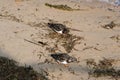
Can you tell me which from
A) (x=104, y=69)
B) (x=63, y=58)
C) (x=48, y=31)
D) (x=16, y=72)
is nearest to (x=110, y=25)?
(x=48, y=31)

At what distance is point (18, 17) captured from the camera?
403 inches

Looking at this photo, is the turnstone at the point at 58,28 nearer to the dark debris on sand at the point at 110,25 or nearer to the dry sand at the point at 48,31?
the dry sand at the point at 48,31

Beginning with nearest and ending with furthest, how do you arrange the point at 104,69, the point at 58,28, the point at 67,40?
the point at 104,69 → the point at 67,40 → the point at 58,28

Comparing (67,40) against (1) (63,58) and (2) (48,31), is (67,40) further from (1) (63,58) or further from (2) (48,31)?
(1) (63,58)

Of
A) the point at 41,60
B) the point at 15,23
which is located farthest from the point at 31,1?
the point at 41,60

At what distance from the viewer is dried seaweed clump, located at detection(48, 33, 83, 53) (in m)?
8.92

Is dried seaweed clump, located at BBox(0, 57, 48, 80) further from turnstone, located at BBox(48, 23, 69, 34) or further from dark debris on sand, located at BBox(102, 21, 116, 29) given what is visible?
dark debris on sand, located at BBox(102, 21, 116, 29)

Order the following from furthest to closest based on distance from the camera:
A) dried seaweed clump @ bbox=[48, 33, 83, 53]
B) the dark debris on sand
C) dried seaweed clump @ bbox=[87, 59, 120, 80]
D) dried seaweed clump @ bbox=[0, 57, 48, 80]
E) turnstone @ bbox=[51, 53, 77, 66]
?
the dark debris on sand
dried seaweed clump @ bbox=[48, 33, 83, 53]
turnstone @ bbox=[51, 53, 77, 66]
dried seaweed clump @ bbox=[87, 59, 120, 80]
dried seaweed clump @ bbox=[0, 57, 48, 80]

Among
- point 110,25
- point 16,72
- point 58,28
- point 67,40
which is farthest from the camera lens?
point 110,25

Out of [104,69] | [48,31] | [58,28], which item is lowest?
[104,69]

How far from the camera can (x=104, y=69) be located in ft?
26.9

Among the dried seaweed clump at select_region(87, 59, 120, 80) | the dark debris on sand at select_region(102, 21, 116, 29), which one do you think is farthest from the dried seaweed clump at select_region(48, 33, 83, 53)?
the dark debris on sand at select_region(102, 21, 116, 29)

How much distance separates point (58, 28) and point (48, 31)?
257 mm

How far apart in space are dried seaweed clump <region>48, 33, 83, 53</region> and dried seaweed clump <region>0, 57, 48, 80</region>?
4.66 ft
